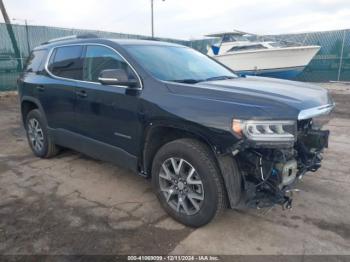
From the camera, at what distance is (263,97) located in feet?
9.12

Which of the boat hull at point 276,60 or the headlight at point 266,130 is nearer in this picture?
the headlight at point 266,130

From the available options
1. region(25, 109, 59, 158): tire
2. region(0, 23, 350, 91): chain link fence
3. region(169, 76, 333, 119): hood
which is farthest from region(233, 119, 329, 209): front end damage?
region(0, 23, 350, 91): chain link fence

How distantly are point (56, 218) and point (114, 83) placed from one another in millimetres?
1555

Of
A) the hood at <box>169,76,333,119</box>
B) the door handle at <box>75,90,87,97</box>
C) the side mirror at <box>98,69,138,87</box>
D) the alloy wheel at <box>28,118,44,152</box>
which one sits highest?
the side mirror at <box>98,69,138,87</box>

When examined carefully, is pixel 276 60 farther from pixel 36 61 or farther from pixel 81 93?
pixel 81 93

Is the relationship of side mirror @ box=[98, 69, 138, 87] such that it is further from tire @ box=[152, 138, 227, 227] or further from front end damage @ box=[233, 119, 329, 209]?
front end damage @ box=[233, 119, 329, 209]

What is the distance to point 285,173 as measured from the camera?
2.88m

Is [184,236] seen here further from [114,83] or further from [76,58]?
[76,58]

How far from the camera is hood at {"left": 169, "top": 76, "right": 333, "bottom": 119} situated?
264 centimetres

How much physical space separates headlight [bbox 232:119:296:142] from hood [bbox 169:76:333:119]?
0.06 meters

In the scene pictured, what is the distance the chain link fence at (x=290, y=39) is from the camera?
13.8 m

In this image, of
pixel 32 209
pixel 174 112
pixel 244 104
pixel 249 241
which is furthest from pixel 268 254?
pixel 32 209

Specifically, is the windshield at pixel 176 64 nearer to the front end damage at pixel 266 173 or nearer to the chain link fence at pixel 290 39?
the front end damage at pixel 266 173

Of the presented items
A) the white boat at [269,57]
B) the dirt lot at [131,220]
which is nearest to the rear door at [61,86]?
the dirt lot at [131,220]
